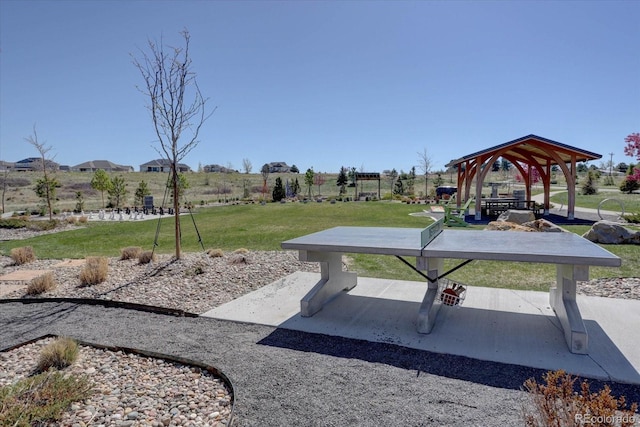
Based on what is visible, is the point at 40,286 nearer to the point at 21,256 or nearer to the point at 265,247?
the point at 21,256

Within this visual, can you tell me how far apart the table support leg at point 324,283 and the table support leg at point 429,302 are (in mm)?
1522

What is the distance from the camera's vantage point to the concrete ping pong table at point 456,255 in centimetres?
410

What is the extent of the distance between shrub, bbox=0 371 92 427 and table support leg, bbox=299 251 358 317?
280 cm

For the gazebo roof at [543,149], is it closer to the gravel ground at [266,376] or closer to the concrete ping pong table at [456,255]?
the gravel ground at [266,376]

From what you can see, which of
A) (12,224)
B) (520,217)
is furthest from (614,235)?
(12,224)

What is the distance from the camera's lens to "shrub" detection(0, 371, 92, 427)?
2908 mm

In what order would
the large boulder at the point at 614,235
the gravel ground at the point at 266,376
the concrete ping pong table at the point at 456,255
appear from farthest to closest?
the large boulder at the point at 614,235, the concrete ping pong table at the point at 456,255, the gravel ground at the point at 266,376

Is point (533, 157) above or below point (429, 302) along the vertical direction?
above

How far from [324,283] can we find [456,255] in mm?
2133

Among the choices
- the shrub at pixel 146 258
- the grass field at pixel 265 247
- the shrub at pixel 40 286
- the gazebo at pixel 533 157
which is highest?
the gazebo at pixel 533 157

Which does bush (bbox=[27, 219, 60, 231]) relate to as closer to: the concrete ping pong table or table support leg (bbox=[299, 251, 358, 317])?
table support leg (bbox=[299, 251, 358, 317])

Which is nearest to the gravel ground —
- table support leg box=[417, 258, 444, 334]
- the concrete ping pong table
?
table support leg box=[417, 258, 444, 334]

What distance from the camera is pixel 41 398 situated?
321 cm

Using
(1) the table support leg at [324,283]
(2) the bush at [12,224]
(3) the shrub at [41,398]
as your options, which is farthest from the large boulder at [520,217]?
(2) the bush at [12,224]
